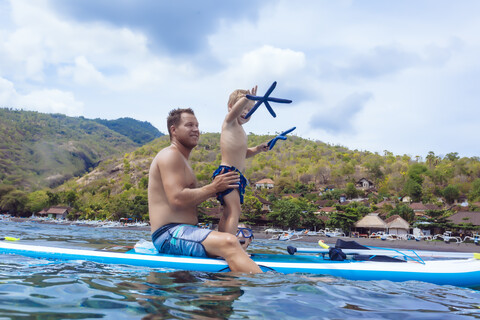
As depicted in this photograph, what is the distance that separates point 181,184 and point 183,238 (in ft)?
1.91

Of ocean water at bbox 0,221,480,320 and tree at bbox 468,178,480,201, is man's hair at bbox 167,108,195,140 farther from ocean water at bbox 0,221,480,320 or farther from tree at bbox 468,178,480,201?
tree at bbox 468,178,480,201

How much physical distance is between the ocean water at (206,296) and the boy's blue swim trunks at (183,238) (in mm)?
268

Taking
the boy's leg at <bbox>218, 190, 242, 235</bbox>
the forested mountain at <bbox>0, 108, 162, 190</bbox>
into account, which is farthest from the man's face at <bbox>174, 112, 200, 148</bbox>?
the forested mountain at <bbox>0, 108, 162, 190</bbox>

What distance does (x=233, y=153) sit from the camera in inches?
164

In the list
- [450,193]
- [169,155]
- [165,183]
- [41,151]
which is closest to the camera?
[165,183]

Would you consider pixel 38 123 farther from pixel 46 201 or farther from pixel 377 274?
pixel 377 274

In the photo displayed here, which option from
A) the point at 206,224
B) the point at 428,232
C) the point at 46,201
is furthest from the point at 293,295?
the point at 46,201

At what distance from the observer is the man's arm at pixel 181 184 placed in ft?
11.0

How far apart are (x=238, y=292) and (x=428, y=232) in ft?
174

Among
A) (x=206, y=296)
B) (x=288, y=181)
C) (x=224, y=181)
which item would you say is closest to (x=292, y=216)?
(x=224, y=181)

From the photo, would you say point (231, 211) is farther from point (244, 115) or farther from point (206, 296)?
point (206, 296)

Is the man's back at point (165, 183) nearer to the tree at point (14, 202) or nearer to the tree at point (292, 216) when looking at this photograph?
the tree at point (292, 216)

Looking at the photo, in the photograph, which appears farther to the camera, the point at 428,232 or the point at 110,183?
the point at 110,183

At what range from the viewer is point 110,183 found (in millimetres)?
118438
